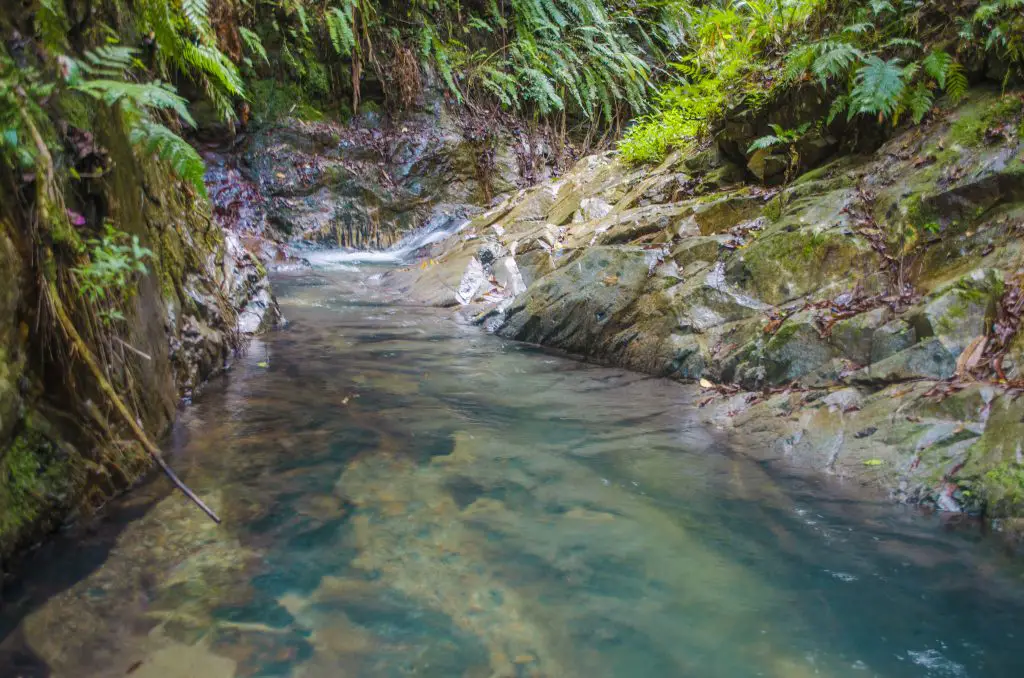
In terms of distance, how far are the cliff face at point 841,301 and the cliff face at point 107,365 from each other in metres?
2.97

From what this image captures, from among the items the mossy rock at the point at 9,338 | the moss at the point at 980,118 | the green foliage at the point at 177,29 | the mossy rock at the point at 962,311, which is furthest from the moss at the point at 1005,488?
the green foliage at the point at 177,29

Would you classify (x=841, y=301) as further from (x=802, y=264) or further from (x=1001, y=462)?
(x=1001, y=462)

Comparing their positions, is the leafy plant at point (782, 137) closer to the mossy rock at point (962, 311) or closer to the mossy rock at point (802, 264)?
the mossy rock at point (802, 264)

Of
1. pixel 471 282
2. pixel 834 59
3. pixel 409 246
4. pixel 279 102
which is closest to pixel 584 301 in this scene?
pixel 471 282

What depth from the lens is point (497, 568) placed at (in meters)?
2.46

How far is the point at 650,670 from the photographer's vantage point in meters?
1.99

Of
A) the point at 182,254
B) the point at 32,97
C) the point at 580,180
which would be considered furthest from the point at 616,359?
the point at 580,180

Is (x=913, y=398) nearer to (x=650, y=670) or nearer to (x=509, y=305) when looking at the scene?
(x=650, y=670)

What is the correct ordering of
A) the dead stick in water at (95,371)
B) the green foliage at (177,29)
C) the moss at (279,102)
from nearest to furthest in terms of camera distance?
1. the dead stick in water at (95,371)
2. the green foliage at (177,29)
3. the moss at (279,102)

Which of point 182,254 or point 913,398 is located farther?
point 182,254

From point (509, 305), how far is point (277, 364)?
2569mm

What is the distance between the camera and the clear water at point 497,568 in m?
2.00

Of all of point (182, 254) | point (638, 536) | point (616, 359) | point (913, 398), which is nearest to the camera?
point (638, 536)

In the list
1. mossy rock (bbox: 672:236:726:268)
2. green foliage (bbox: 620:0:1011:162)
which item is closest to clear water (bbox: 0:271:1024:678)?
mossy rock (bbox: 672:236:726:268)
